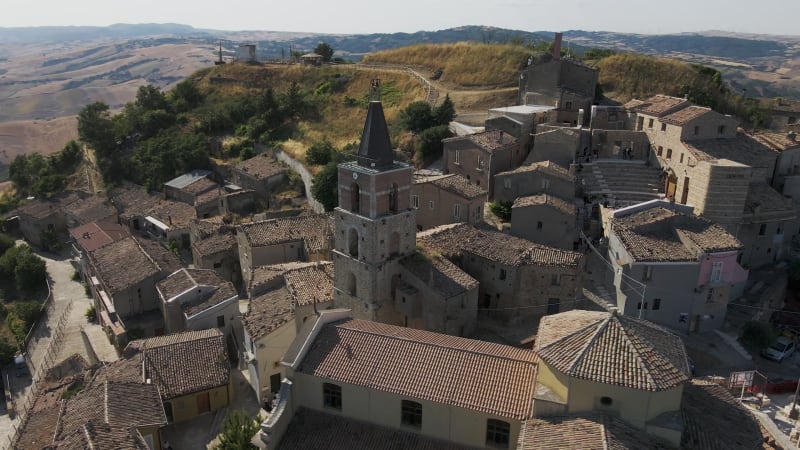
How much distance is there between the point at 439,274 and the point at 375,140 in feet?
24.8

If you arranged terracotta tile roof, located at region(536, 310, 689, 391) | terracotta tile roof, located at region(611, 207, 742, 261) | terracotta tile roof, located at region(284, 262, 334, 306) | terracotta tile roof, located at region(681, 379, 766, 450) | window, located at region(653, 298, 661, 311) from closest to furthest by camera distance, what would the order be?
terracotta tile roof, located at region(536, 310, 689, 391)
terracotta tile roof, located at region(681, 379, 766, 450)
terracotta tile roof, located at region(611, 207, 742, 261)
window, located at region(653, 298, 661, 311)
terracotta tile roof, located at region(284, 262, 334, 306)

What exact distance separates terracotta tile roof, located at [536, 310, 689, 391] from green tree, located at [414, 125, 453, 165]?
1284 inches

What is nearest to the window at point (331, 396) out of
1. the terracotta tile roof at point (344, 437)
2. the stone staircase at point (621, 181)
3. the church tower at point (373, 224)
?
the terracotta tile roof at point (344, 437)

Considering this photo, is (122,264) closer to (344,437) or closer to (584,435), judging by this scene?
(344,437)

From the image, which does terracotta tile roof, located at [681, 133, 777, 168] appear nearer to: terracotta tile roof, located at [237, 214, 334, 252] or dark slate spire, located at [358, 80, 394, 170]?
dark slate spire, located at [358, 80, 394, 170]

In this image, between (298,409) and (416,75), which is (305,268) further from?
(416,75)

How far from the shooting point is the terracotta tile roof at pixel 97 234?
44.8 metres

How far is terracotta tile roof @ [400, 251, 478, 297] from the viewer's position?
29.1m

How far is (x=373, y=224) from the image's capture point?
1118 inches

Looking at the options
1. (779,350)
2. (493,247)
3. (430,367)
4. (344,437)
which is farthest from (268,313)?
(779,350)

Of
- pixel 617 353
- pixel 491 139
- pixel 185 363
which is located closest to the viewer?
pixel 617 353

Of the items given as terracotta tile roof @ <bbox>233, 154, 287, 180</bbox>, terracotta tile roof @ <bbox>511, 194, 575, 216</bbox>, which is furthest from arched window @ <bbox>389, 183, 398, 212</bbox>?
terracotta tile roof @ <bbox>233, 154, 287, 180</bbox>

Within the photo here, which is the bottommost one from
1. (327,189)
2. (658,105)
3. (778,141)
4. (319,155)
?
(327,189)

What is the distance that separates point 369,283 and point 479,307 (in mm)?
7796
